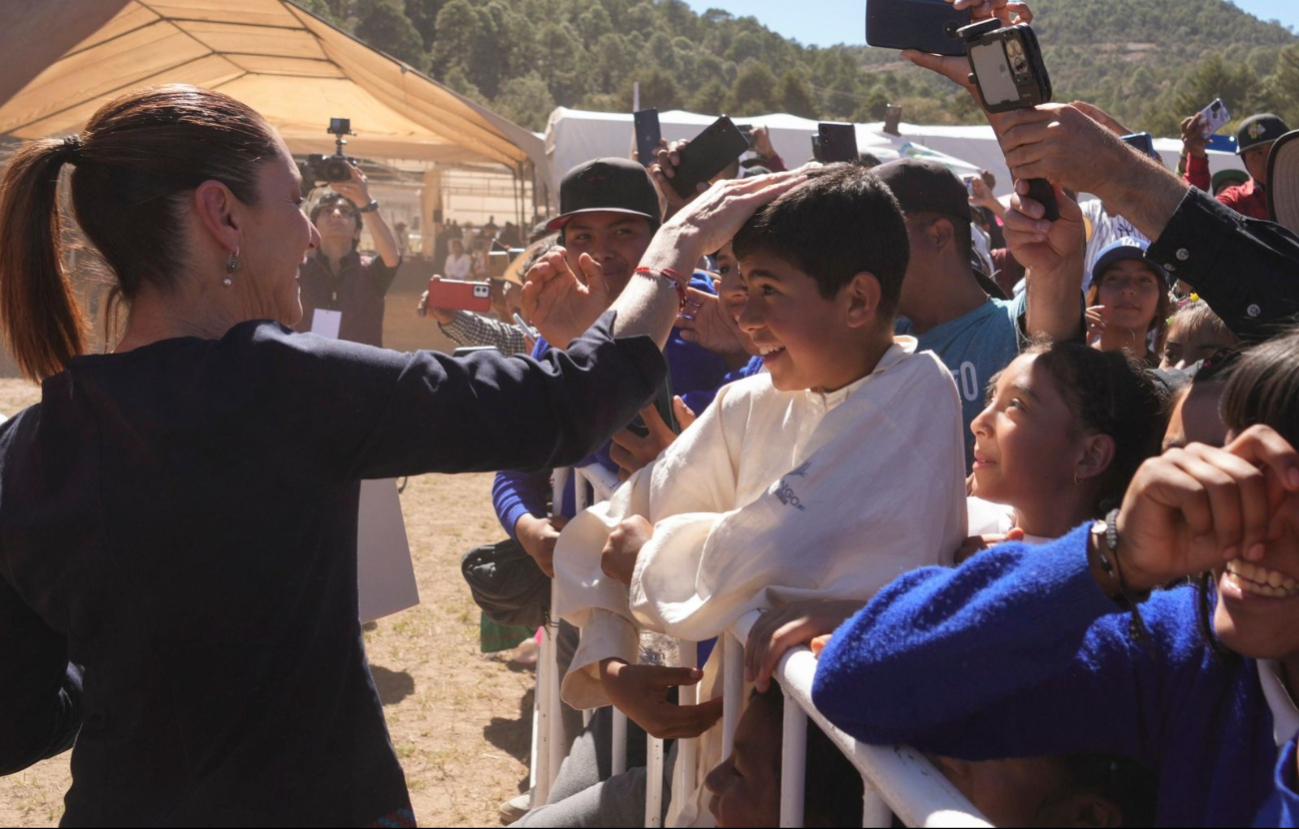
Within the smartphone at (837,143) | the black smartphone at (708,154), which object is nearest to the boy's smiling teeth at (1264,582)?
the black smartphone at (708,154)

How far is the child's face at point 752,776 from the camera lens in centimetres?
146

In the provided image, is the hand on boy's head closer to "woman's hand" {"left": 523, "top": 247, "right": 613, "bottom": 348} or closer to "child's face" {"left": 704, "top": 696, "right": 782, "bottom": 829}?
"woman's hand" {"left": 523, "top": 247, "right": 613, "bottom": 348}

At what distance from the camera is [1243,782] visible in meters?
1.08

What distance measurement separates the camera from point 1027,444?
1.89m

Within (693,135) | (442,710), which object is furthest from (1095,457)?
(693,135)

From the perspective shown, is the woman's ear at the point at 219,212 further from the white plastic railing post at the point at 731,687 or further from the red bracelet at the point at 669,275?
the white plastic railing post at the point at 731,687

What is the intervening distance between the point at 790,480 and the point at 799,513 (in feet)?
0.22

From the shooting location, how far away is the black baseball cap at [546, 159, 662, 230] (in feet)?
11.2

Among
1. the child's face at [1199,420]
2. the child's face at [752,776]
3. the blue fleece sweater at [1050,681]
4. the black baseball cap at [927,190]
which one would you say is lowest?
the child's face at [752,776]

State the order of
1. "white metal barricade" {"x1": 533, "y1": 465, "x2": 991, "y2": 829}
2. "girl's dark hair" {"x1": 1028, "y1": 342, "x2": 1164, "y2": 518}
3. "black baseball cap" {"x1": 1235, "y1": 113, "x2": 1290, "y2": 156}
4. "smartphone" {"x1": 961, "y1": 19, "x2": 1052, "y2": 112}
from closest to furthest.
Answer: "white metal barricade" {"x1": 533, "y1": 465, "x2": 991, "y2": 829} → "smartphone" {"x1": 961, "y1": 19, "x2": 1052, "y2": 112} → "girl's dark hair" {"x1": 1028, "y1": 342, "x2": 1164, "y2": 518} → "black baseball cap" {"x1": 1235, "y1": 113, "x2": 1290, "y2": 156}

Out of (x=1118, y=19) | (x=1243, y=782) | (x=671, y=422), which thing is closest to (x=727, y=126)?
(x=671, y=422)

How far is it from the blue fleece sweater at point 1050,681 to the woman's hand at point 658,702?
630mm

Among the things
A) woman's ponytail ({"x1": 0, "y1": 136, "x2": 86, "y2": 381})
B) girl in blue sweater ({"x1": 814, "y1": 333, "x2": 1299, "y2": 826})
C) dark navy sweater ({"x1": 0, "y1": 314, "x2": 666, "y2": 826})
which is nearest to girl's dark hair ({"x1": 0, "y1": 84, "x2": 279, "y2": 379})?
woman's ponytail ({"x1": 0, "y1": 136, "x2": 86, "y2": 381})

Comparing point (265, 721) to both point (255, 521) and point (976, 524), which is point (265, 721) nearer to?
point (255, 521)
